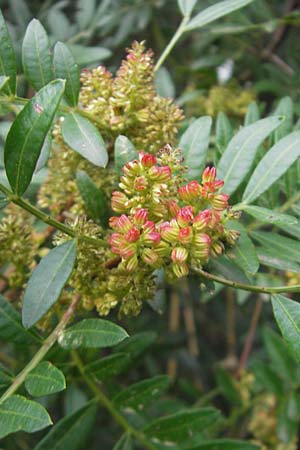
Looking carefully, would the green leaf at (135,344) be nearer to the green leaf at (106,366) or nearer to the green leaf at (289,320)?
the green leaf at (106,366)

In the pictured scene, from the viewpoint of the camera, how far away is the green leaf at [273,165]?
3.39 feet

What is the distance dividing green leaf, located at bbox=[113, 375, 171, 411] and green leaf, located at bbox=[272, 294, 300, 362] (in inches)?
17.1

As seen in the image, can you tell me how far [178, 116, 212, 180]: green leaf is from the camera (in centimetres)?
109

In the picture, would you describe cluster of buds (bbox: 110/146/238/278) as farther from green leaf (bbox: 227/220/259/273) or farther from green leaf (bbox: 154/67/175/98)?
green leaf (bbox: 154/67/175/98)

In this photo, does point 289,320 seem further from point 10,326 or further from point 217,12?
point 217,12

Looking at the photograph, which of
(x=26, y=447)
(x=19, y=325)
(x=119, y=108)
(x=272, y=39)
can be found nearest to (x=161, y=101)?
(x=119, y=108)

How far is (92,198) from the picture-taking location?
3.51ft

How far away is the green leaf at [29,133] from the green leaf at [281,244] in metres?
0.43

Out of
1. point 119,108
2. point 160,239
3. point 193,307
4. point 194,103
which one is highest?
point 119,108

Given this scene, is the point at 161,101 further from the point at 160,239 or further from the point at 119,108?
the point at 160,239

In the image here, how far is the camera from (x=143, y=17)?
1945 mm

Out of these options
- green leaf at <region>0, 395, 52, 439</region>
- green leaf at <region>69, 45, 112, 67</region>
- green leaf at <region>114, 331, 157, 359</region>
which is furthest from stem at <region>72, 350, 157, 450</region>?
green leaf at <region>69, 45, 112, 67</region>

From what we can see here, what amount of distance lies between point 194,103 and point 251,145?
32.0 inches

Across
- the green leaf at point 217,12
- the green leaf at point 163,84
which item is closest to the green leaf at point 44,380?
the green leaf at point 217,12
